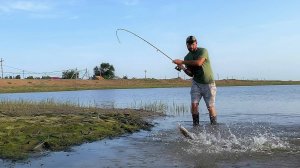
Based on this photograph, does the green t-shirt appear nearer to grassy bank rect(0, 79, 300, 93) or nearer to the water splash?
the water splash

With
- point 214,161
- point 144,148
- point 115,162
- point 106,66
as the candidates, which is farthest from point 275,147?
point 106,66

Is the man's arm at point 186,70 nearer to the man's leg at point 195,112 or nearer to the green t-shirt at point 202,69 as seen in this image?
the green t-shirt at point 202,69

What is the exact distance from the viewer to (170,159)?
27.8 ft

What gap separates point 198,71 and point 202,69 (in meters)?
0.16

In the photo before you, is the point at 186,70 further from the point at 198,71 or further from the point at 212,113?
the point at 212,113

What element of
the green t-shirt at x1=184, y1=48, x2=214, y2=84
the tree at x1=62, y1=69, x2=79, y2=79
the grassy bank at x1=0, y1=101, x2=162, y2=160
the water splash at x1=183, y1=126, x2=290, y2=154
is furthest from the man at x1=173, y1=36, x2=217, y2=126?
the tree at x1=62, y1=69, x2=79, y2=79

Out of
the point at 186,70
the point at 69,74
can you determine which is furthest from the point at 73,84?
the point at 186,70

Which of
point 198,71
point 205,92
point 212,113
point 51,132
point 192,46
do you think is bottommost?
point 51,132

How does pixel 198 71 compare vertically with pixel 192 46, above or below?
below

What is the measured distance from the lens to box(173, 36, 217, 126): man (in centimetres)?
1120

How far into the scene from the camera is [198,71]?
11.7m

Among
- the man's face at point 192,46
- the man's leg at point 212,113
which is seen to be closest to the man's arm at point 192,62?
the man's face at point 192,46

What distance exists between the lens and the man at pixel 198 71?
11.2 meters

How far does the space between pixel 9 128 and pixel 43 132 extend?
1.02 metres
